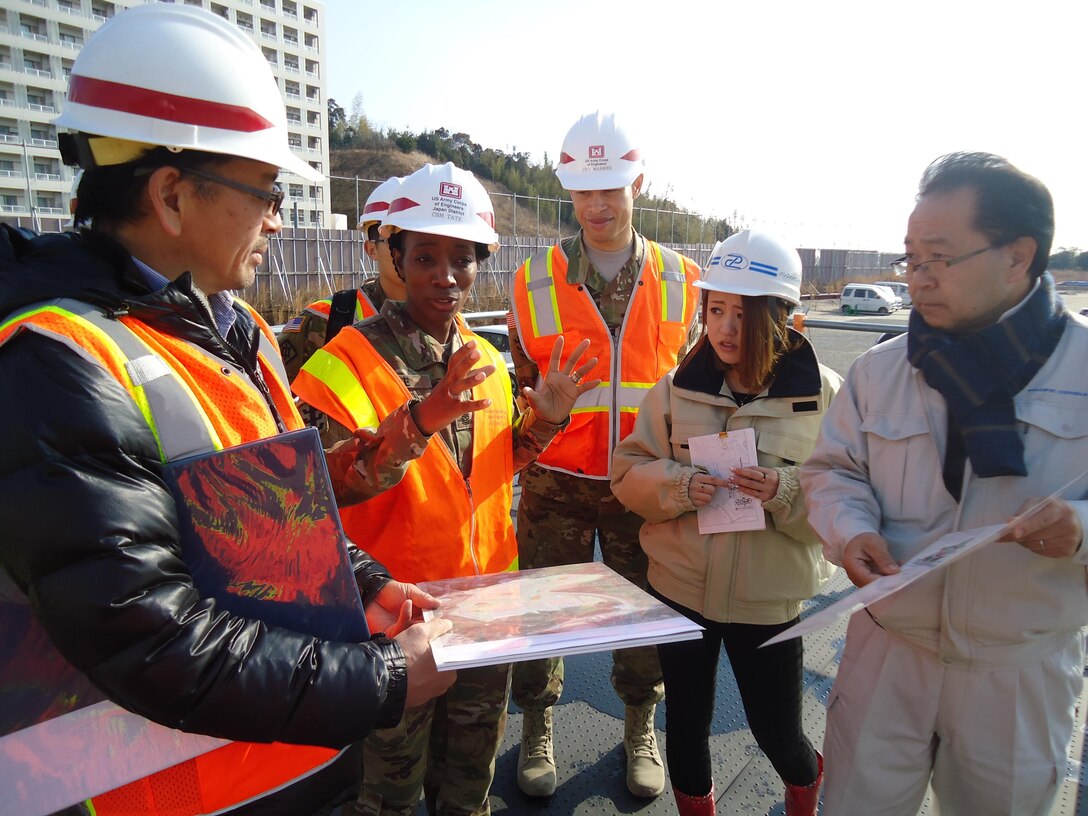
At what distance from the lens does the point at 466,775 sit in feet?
7.23

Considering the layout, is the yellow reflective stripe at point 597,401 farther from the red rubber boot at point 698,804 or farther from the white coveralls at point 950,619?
the red rubber boot at point 698,804

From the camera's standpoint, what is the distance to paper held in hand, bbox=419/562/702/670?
1.26 m

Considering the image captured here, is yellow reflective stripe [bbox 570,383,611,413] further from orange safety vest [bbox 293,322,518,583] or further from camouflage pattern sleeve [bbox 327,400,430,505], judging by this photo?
camouflage pattern sleeve [bbox 327,400,430,505]

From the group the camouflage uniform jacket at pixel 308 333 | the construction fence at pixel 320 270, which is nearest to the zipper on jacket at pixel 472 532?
the camouflage uniform jacket at pixel 308 333

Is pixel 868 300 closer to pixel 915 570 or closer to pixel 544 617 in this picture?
pixel 915 570

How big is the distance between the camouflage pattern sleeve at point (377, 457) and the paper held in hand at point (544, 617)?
0.34 m

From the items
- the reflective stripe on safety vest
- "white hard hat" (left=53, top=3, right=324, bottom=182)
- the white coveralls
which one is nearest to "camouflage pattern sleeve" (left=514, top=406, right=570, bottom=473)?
the white coveralls

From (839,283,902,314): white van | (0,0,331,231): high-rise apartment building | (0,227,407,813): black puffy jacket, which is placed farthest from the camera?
(0,0,331,231): high-rise apartment building

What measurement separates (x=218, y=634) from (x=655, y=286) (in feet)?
7.91

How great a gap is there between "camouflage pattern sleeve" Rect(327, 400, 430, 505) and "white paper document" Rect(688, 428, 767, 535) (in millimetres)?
945

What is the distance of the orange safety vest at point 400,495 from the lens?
81.0 inches

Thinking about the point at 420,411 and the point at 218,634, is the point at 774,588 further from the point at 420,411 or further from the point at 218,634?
the point at 218,634

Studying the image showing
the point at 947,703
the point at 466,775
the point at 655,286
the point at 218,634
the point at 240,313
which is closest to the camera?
the point at 218,634

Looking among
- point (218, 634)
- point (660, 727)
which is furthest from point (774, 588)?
point (218, 634)
